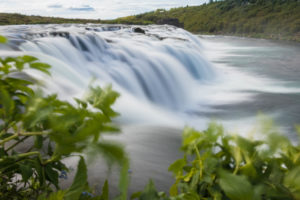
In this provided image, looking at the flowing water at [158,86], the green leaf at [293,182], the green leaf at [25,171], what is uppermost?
the green leaf at [293,182]

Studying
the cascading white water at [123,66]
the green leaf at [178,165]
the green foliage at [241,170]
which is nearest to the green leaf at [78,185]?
the green foliage at [241,170]

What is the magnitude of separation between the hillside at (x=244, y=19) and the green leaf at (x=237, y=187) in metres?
42.4

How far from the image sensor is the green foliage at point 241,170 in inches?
19.1

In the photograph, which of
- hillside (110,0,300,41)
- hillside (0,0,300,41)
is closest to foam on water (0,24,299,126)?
hillside (0,0,300,41)

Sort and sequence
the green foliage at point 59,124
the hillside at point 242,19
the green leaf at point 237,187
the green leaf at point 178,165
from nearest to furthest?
the green foliage at point 59,124
the green leaf at point 237,187
the green leaf at point 178,165
the hillside at point 242,19

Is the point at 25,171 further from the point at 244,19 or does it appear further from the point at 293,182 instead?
the point at 244,19

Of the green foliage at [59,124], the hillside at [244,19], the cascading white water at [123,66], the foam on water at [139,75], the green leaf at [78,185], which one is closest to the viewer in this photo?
the green foliage at [59,124]

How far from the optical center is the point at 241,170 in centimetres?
58

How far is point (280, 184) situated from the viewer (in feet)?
1.81

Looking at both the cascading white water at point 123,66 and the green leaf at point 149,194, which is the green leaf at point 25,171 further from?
the cascading white water at point 123,66

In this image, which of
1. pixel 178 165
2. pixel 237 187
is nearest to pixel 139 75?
pixel 178 165

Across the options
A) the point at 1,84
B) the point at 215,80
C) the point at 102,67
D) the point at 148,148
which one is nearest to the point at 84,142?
the point at 1,84

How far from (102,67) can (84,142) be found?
23.8 ft

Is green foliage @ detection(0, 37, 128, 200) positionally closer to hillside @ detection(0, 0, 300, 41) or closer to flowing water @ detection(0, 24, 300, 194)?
flowing water @ detection(0, 24, 300, 194)
